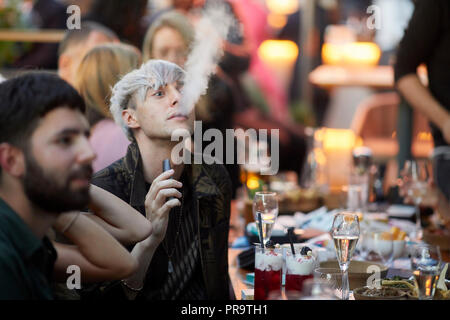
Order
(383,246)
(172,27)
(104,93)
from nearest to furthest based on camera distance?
1. (104,93)
2. (383,246)
3. (172,27)

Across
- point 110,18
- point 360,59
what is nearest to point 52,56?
point 110,18

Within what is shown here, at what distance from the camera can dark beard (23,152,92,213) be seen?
3.26 ft

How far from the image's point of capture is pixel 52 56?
425 centimetres

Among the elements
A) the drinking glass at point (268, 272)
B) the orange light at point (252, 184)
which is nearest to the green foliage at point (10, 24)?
the orange light at point (252, 184)

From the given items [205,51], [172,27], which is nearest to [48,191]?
[205,51]

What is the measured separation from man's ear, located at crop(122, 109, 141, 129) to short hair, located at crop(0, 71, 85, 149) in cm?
43

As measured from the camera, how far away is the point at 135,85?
1.48 metres

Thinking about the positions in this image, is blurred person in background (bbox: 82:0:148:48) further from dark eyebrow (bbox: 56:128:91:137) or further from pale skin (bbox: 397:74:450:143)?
dark eyebrow (bbox: 56:128:91:137)

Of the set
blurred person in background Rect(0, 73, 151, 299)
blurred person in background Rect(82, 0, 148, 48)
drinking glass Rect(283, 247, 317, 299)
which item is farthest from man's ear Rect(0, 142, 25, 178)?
blurred person in background Rect(82, 0, 148, 48)

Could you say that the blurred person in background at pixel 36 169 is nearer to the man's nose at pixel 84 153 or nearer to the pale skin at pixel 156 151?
the man's nose at pixel 84 153

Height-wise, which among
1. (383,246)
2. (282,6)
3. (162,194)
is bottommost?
(383,246)

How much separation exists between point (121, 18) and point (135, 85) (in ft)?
8.82

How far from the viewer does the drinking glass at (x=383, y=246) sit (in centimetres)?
188

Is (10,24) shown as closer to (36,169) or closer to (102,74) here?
(102,74)
